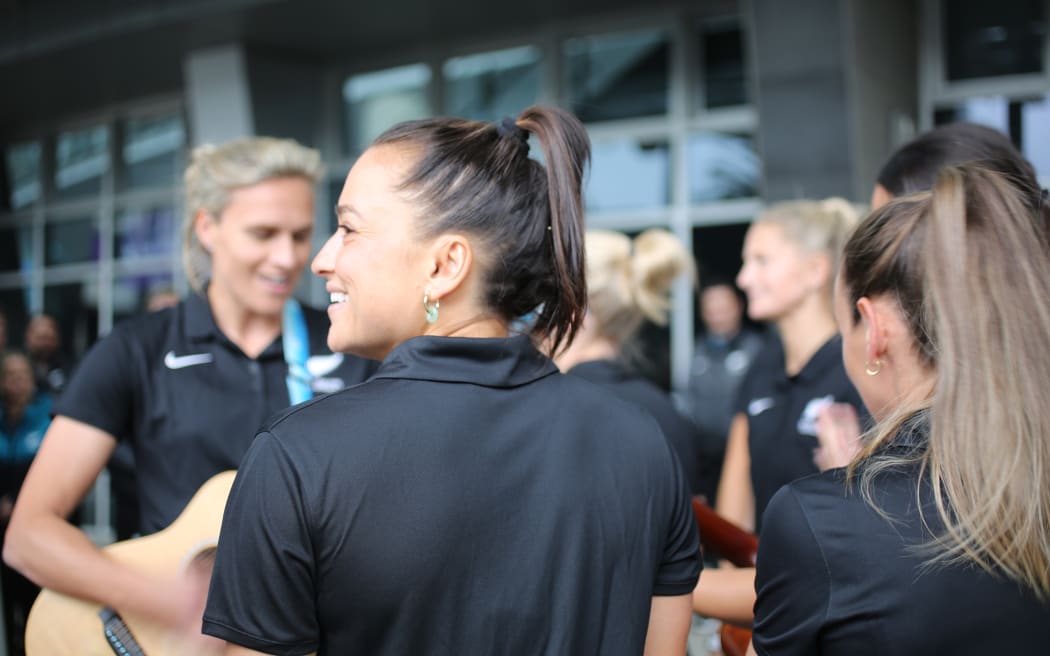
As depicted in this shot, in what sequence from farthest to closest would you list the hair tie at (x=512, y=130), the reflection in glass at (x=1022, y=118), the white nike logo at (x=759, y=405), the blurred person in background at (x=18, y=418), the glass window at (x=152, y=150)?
the glass window at (x=152, y=150) < the reflection in glass at (x=1022, y=118) < the blurred person in background at (x=18, y=418) < the white nike logo at (x=759, y=405) < the hair tie at (x=512, y=130)

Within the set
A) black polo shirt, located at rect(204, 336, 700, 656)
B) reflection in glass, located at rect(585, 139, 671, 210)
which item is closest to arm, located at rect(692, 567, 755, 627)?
black polo shirt, located at rect(204, 336, 700, 656)

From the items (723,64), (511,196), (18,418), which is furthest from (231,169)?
(723,64)

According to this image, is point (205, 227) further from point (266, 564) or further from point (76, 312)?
point (76, 312)

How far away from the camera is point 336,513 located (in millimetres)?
1121

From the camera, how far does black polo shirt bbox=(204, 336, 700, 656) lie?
3.69ft

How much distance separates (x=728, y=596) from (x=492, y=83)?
277 inches

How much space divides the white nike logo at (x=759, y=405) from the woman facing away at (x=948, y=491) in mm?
1446

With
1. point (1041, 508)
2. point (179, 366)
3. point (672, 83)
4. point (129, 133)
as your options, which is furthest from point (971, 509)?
point (129, 133)

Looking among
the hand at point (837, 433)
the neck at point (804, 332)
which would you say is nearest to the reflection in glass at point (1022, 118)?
the neck at point (804, 332)

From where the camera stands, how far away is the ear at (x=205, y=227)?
7.45 feet

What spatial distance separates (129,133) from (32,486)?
9422 millimetres

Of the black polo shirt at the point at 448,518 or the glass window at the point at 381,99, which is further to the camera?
the glass window at the point at 381,99

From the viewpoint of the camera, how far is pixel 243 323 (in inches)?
89.4

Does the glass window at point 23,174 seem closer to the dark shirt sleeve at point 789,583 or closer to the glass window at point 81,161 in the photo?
the glass window at point 81,161
